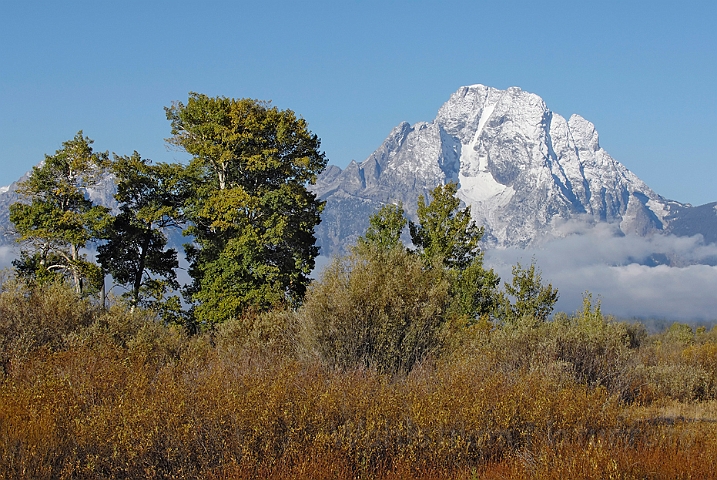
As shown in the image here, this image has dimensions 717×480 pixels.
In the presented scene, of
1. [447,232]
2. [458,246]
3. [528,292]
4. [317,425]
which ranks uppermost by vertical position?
[447,232]

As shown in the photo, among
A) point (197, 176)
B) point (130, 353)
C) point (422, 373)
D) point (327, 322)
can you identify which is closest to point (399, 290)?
point (327, 322)

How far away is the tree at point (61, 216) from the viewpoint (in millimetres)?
35625

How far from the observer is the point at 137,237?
3841 centimetres

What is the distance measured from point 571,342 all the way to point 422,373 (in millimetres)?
6249

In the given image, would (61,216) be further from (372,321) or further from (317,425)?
(317,425)

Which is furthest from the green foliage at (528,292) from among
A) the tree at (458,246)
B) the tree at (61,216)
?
the tree at (61,216)

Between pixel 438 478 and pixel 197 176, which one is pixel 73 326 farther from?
pixel 197 176

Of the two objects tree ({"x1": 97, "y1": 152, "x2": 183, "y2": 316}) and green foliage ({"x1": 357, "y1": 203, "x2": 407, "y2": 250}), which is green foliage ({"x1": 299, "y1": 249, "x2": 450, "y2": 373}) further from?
green foliage ({"x1": 357, "y1": 203, "x2": 407, "y2": 250})

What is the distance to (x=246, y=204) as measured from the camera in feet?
117

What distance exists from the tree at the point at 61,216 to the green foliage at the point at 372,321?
70.5ft

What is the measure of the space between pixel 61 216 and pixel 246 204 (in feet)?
31.9

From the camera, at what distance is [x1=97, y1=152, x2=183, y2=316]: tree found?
37656 mm

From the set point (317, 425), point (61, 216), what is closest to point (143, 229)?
point (61, 216)

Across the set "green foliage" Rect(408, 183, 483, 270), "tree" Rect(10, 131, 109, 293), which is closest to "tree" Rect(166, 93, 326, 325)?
"tree" Rect(10, 131, 109, 293)
